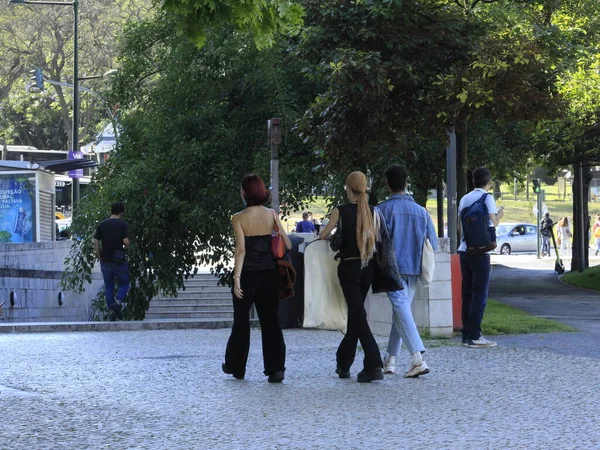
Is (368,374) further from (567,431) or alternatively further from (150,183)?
(150,183)

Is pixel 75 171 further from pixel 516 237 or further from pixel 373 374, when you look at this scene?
pixel 373 374

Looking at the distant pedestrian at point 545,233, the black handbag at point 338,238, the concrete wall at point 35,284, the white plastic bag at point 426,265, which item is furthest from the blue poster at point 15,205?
the distant pedestrian at point 545,233

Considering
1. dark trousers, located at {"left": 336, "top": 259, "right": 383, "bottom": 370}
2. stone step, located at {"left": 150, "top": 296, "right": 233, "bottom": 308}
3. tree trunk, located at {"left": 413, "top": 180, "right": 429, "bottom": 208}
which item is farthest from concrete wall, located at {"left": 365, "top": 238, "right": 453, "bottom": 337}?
stone step, located at {"left": 150, "top": 296, "right": 233, "bottom": 308}

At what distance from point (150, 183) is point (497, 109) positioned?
7585mm

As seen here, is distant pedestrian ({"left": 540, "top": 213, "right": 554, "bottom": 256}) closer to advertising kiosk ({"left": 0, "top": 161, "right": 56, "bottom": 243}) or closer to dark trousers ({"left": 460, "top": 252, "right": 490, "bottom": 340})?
advertising kiosk ({"left": 0, "top": 161, "right": 56, "bottom": 243})

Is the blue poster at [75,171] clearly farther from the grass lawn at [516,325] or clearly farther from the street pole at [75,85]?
the grass lawn at [516,325]

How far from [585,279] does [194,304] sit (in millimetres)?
9062

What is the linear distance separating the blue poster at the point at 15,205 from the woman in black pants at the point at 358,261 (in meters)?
19.6

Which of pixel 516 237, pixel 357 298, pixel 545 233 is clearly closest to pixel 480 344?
pixel 357 298

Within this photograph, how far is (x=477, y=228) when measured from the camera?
11.8 m

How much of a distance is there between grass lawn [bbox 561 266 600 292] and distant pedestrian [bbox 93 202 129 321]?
37.8 ft

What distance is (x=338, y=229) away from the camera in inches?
380

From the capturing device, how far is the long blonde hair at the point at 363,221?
9.55 meters

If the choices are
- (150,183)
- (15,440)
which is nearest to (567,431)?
(15,440)
